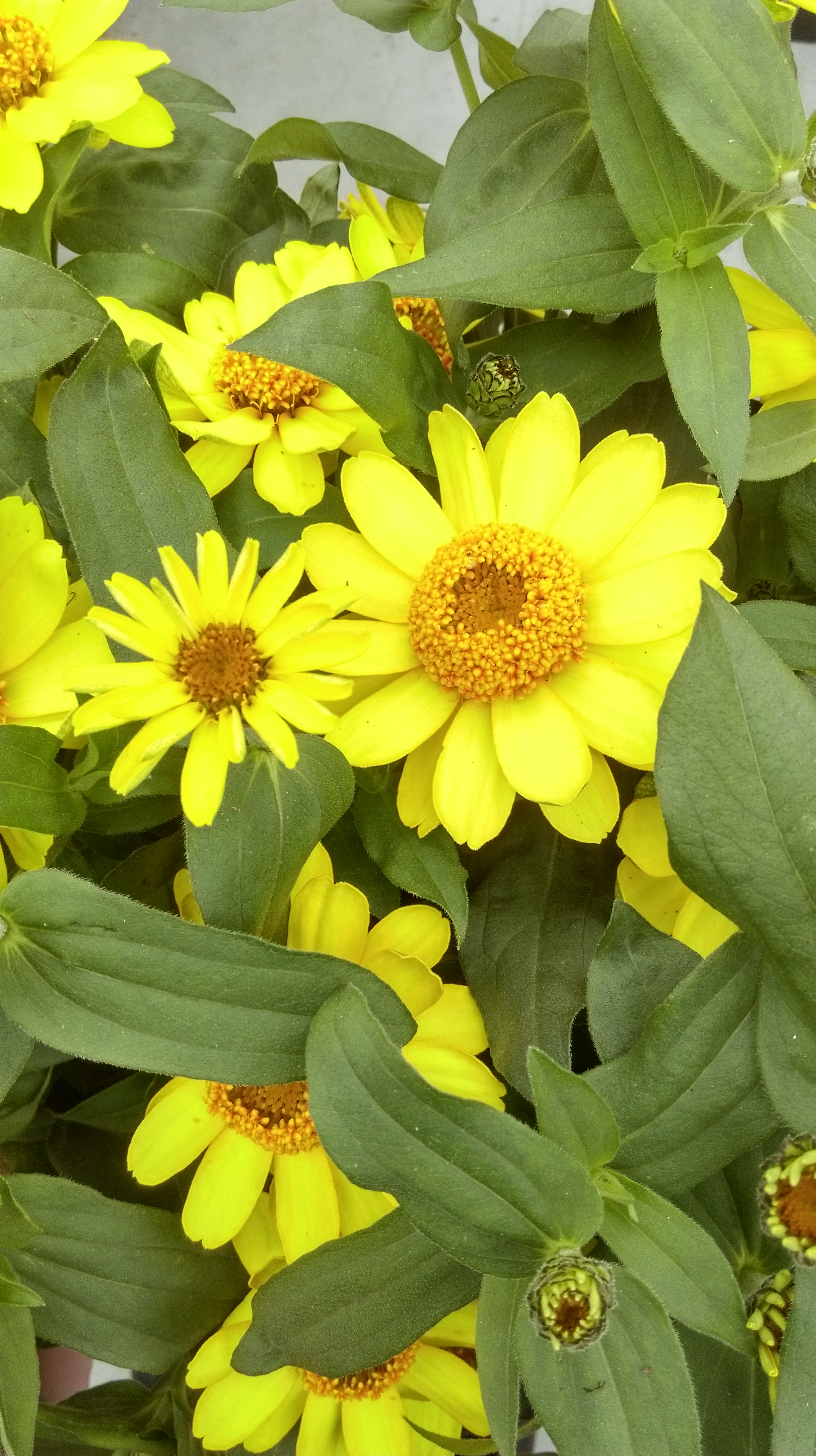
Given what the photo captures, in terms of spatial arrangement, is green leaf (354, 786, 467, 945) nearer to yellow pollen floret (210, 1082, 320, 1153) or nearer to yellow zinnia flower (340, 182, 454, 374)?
yellow pollen floret (210, 1082, 320, 1153)

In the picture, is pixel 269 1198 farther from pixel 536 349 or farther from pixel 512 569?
pixel 536 349

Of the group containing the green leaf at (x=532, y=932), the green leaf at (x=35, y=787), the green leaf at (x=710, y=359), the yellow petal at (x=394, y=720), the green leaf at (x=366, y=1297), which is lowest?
the green leaf at (x=366, y=1297)

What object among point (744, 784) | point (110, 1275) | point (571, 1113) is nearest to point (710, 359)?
point (744, 784)

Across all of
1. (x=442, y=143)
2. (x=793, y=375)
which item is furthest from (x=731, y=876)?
(x=442, y=143)

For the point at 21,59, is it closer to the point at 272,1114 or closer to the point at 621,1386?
the point at 272,1114

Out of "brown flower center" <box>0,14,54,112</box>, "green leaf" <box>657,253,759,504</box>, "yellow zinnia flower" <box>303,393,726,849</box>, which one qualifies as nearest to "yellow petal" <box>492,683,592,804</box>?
"yellow zinnia flower" <box>303,393,726,849</box>

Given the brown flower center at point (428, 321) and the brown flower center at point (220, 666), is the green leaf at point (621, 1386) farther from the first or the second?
the brown flower center at point (428, 321)

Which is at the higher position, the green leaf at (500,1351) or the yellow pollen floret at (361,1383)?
the green leaf at (500,1351)

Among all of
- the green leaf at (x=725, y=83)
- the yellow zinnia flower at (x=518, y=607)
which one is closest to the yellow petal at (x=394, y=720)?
the yellow zinnia flower at (x=518, y=607)
